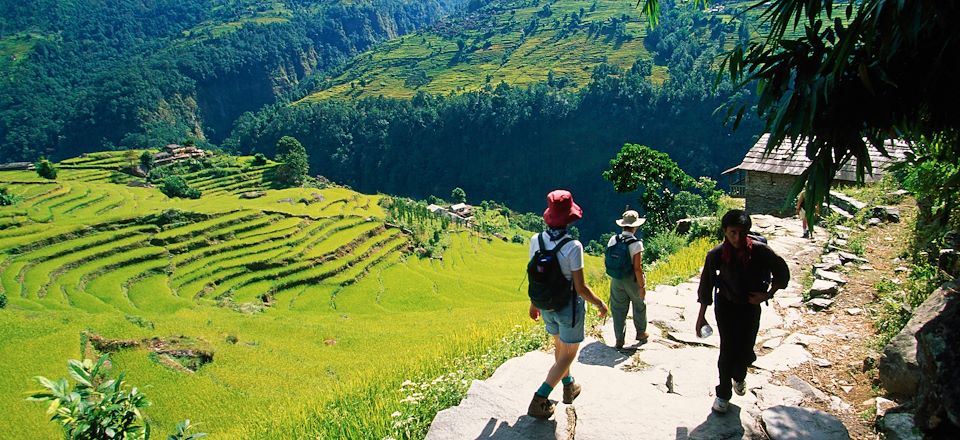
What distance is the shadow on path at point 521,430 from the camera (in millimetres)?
3514

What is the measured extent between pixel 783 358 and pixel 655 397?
149 cm

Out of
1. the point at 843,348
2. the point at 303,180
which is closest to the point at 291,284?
the point at 843,348

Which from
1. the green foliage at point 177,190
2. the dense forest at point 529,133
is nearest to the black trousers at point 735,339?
the green foliage at point 177,190

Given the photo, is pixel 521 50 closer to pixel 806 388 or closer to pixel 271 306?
pixel 271 306

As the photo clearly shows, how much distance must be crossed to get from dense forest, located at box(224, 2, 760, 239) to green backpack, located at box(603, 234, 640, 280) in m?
73.4

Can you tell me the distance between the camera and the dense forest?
8119 cm

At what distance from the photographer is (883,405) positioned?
3617 millimetres

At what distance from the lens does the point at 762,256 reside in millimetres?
3545

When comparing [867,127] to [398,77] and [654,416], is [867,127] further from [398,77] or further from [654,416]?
[398,77]

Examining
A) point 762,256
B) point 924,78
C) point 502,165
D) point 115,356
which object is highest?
point 924,78

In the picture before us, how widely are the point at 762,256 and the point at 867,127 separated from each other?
96 cm

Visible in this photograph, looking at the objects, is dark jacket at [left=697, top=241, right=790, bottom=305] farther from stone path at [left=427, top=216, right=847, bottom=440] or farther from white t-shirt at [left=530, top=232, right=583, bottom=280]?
white t-shirt at [left=530, top=232, right=583, bottom=280]

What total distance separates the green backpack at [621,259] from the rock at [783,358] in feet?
4.17

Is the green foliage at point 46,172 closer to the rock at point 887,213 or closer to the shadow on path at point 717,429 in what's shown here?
the rock at point 887,213
